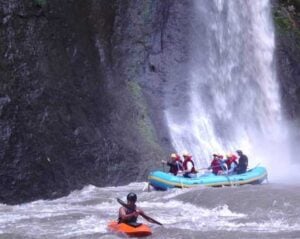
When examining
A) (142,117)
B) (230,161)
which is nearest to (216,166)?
(230,161)

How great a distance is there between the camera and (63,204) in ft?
49.9

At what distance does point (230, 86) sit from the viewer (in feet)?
89.0

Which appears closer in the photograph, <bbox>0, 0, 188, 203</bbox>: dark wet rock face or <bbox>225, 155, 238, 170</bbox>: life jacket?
<bbox>0, 0, 188, 203</bbox>: dark wet rock face

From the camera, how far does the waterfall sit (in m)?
23.9

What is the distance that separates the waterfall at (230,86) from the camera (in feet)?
78.5

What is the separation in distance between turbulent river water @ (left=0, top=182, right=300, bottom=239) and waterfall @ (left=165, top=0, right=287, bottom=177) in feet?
22.8

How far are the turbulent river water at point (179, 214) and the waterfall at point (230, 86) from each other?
6.95m

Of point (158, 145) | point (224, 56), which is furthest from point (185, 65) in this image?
point (158, 145)

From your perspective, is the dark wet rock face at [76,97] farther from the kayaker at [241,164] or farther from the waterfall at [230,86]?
the kayaker at [241,164]

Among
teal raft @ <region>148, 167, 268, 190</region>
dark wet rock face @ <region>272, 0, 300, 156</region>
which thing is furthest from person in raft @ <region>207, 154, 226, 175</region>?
dark wet rock face @ <region>272, 0, 300, 156</region>

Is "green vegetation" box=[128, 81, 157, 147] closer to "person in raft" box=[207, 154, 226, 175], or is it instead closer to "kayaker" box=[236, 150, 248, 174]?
"person in raft" box=[207, 154, 226, 175]

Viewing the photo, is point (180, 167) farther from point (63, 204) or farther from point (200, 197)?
point (63, 204)

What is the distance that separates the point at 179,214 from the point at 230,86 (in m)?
14.9

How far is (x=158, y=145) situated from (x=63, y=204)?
6691 millimetres
